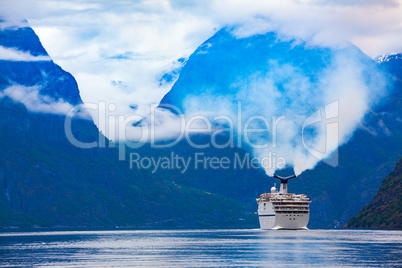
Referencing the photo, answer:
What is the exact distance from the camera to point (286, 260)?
607ft

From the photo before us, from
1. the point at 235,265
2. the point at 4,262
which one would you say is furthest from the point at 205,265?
the point at 4,262

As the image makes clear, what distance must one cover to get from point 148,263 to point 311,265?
36447mm

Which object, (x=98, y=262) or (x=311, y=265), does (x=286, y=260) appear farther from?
(x=98, y=262)

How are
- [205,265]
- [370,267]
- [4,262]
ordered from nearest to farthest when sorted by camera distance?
[370,267], [205,265], [4,262]

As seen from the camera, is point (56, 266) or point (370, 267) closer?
point (370, 267)

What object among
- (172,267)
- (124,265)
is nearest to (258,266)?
(172,267)

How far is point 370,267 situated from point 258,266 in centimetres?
2292

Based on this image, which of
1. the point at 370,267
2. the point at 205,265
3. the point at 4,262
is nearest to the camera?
the point at 370,267

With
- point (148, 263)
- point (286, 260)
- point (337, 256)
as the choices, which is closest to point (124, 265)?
point (148, 263)

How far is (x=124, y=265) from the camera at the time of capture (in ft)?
582

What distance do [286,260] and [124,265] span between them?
3666 cm

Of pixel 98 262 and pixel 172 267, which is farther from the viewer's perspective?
pixel 98 262

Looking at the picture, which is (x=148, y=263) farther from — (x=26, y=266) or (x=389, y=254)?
(x=389, y=254)

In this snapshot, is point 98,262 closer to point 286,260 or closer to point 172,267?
point 172,267
